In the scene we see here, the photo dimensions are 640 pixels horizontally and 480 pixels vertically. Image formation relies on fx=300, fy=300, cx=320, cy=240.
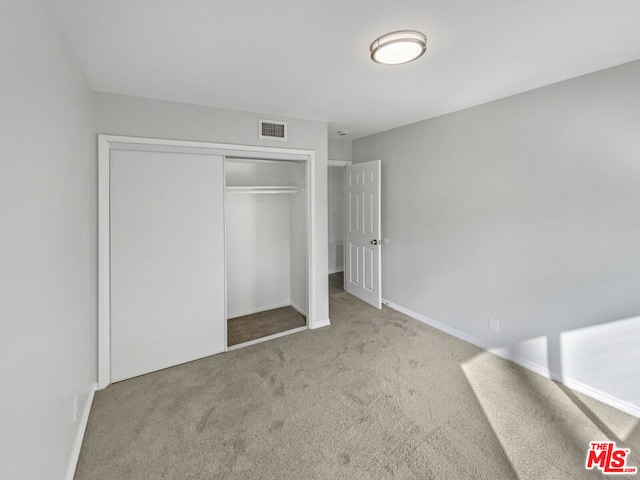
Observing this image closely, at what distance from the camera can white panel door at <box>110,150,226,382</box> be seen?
8.41 feet

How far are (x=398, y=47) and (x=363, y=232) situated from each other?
9.07 feet

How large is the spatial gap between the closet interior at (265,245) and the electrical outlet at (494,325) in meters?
2.03

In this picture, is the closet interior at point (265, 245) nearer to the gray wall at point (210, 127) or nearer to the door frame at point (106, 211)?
the gray wall at point (210, 127)

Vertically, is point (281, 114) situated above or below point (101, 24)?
above

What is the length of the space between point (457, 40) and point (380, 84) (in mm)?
737

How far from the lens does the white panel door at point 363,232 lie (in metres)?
4.02

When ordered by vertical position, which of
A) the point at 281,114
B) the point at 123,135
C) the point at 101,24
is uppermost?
the point at 281,114

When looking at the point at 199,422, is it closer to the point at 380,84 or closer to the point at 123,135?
the point at 123,135

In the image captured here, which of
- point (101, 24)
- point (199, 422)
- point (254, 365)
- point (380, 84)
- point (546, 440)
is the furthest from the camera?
point (254, 365)

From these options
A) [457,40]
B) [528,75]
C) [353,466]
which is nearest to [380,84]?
[457,40]

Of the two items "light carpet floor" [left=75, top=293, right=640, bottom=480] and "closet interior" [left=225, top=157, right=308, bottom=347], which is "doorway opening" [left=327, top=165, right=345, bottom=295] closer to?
"closet interior" [left=225, top=157, right=308, bottom=347]

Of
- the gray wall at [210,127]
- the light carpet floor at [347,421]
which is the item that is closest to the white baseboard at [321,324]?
the gray wall at [210,127]

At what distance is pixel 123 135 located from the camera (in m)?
2.47

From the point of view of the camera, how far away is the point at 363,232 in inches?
169
